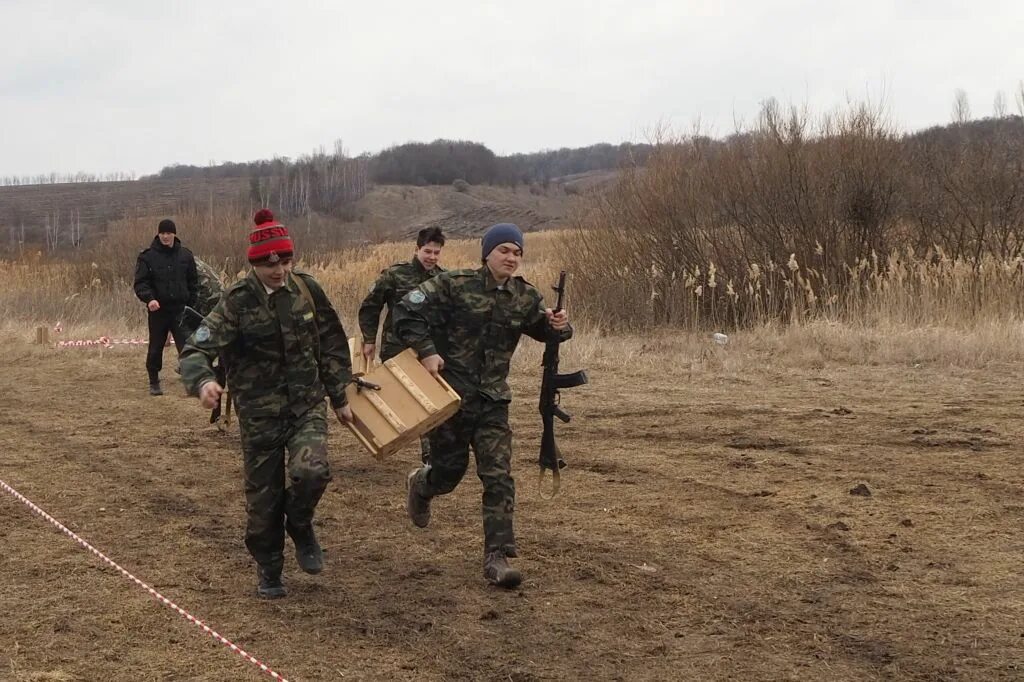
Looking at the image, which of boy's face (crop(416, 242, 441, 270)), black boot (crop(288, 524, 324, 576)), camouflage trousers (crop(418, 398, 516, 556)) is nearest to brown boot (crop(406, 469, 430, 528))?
camouflage trousers (crop(418, 398, 516, 556))

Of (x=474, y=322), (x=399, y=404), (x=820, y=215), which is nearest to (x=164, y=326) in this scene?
(x=474, y=322)

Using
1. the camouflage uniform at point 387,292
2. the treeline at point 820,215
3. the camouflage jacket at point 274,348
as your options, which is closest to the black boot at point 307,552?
the camouflage jacket at point 274,348

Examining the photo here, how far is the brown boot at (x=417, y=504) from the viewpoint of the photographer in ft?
21.3

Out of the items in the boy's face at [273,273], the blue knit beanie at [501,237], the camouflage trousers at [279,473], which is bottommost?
the camouflage trousers at [279,473]

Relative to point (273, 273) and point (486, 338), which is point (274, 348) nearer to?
point (273, 273)

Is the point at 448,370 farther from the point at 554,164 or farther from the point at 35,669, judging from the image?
the point at 554,164

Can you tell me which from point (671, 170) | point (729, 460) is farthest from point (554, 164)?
point (729, 460)

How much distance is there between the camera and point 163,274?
11625 millimetres

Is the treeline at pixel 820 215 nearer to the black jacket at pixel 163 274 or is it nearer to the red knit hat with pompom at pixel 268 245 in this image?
the black jacket at pixel 163 274

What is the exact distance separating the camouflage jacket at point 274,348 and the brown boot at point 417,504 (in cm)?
111

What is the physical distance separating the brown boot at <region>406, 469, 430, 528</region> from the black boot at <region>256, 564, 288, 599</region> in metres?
1.09

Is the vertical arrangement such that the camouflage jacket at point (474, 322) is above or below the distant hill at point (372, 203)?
below

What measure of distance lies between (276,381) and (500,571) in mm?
1446

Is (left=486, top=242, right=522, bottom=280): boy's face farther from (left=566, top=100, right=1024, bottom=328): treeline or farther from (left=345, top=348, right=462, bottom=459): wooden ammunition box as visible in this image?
(left=566, top=100, right=1024, bottom=328): treeline
